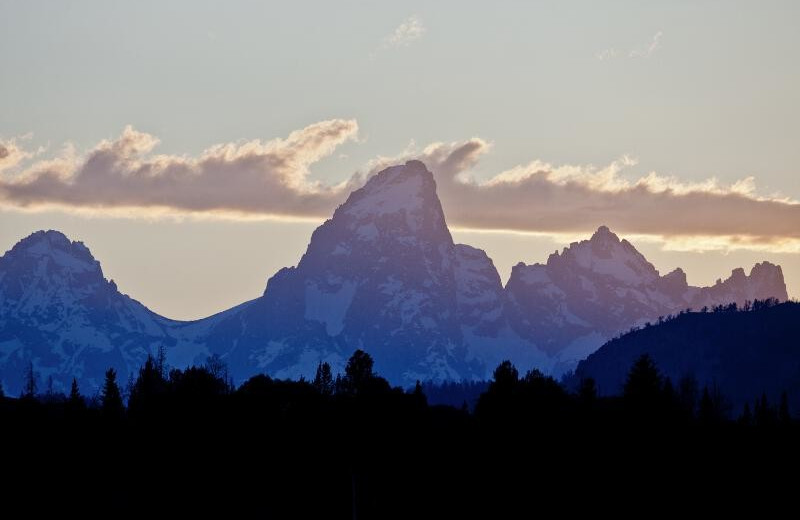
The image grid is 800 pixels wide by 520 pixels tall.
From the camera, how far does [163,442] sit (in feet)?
483

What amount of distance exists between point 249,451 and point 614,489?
35.4 metres

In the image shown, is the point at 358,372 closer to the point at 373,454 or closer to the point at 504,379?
the point at 504,379

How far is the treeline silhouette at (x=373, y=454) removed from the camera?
123688 millimetres

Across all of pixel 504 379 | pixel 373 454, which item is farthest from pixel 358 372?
pixel 373 454

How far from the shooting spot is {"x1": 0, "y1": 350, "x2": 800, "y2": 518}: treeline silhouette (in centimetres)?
12369

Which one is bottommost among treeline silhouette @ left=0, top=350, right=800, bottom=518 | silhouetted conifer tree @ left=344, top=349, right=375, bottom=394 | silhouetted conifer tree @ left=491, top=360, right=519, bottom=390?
treeline silhouette @ left=0, top=350, right=800, bottom=518

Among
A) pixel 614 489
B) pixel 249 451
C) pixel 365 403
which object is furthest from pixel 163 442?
pixel 614 489

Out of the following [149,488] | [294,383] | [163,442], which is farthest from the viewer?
[294,383]

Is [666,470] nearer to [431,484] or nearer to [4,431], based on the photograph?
[431,484]

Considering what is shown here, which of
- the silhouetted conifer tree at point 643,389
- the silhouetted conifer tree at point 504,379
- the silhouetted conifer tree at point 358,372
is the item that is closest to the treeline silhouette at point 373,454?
the silhouetted conifer tree at point 643,389

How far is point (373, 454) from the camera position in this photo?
138875 mm

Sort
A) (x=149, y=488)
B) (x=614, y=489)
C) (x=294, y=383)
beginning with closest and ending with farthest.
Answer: (x=614, y=489)
(x=149, y=488)
(x=294, y=383)

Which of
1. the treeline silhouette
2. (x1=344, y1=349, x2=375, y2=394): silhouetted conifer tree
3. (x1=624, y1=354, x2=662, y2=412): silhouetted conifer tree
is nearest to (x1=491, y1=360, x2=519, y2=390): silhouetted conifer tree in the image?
the treeline silhouette

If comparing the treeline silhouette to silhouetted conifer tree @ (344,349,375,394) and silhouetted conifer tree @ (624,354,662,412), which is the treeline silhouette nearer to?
silhouetted conifer tree @ (624,354,662,412)
